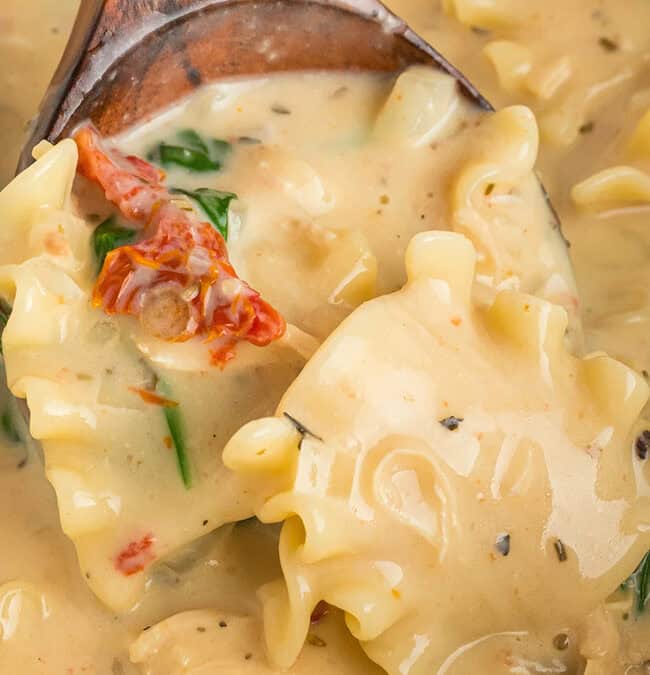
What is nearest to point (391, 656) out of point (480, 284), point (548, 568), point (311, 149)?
point (548, 568)

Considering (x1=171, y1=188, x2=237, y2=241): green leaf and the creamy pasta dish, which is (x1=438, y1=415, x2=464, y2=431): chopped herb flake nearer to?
the creamy pasta dish

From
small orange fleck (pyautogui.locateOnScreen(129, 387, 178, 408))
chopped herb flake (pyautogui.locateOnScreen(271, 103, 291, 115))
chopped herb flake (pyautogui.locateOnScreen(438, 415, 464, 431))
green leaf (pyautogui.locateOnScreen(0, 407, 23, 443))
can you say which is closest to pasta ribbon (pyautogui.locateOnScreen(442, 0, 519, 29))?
chopped herb flake (pyautogui.locateOnScreen(271, 103, 291, 115))

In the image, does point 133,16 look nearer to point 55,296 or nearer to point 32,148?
point 32,148

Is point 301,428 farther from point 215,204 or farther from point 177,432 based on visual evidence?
point 215,204

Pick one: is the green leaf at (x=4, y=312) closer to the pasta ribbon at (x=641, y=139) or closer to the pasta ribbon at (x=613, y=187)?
the pasta ribbon at (x=613, y=187)

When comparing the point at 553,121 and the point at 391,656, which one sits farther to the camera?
the point at 553,121
